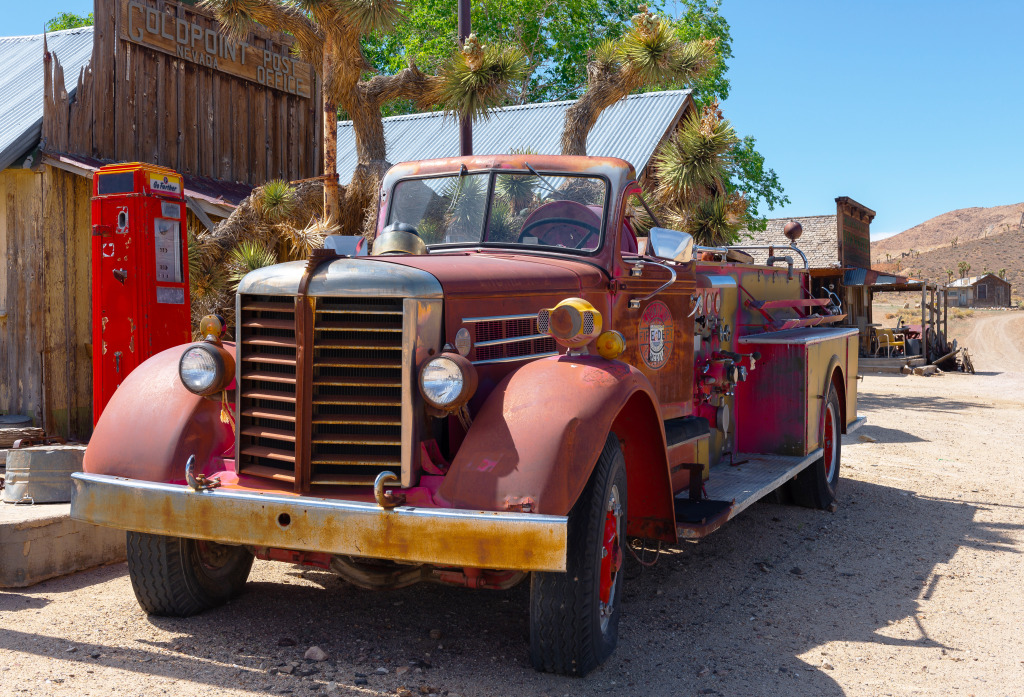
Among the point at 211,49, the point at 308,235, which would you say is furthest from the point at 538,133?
the point at 308,235

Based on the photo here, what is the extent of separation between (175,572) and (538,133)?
16.8 meters

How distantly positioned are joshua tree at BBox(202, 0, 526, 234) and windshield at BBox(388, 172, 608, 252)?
16.3 feet

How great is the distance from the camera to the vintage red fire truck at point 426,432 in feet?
11.7

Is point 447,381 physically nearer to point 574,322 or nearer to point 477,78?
point 574,322

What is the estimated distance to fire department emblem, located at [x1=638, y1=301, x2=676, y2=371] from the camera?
5.27 metres

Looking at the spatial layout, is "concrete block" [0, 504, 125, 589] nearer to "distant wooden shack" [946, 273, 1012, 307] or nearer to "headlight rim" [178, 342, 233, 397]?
"headlight rim" [178, 342, 233, 397]

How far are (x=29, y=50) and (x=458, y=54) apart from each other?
228 inches

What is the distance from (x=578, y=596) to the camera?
148 inches

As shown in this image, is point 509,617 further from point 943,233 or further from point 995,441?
point 943,233

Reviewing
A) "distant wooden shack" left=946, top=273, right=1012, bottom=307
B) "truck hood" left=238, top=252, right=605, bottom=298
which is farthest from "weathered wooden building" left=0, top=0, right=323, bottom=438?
"distant wooden shack" left=946, top=273, right=1012, bottom=307

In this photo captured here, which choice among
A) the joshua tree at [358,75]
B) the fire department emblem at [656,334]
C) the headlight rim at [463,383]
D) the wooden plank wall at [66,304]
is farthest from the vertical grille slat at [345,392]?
the wooden plank wall at [66,304]

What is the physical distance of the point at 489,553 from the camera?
3.43m

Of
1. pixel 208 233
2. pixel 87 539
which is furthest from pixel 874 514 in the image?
pixel 208 233

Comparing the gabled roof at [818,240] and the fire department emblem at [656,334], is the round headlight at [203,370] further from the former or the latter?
the gabled roof at [818,240]
